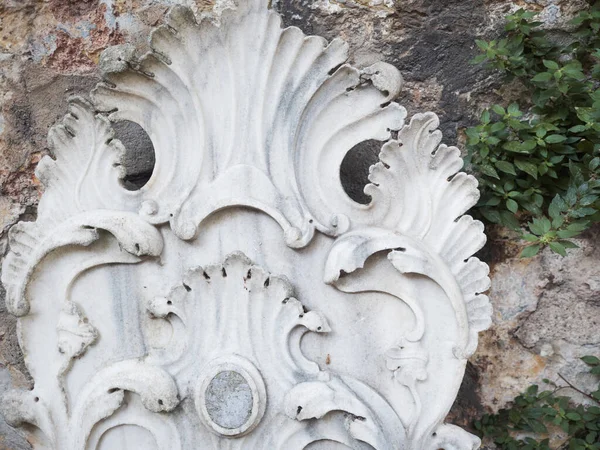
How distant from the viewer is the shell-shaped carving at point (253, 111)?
1.43 m

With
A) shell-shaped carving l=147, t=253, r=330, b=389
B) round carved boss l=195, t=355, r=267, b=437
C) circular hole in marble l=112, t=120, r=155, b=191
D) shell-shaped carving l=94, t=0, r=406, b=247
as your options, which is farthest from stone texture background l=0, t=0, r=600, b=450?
round carved boss l=195, t=355, r=267, b=437

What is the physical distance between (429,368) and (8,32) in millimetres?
1105

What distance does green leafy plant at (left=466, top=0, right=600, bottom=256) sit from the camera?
157 cm

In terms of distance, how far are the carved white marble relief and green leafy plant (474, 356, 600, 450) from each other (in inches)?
10.8

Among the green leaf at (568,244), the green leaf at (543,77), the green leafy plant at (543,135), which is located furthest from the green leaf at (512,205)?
the green leaf at (543,77)

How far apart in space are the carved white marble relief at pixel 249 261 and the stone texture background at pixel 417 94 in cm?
22

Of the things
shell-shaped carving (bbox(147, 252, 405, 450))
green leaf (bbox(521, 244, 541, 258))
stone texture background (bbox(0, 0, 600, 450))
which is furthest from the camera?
stone texture background (bbox(0, 0, 600, 450))

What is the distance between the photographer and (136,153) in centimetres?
170

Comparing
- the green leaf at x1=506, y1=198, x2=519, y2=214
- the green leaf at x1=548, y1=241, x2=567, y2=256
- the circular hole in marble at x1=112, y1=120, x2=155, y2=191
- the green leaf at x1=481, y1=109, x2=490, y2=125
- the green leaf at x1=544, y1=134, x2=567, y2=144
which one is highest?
the green leaf at x1=481, y1=109, x2=490, y2=125

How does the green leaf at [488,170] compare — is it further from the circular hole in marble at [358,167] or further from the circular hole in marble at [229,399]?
the circular hole in marble at [229,399]

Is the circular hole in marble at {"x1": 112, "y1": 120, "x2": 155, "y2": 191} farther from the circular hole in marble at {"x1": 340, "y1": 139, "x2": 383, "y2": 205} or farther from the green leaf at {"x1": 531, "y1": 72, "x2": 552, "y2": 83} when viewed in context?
the green leaf at {"x1": 531, "y1": 72, "x2": 552, "y2": 83}

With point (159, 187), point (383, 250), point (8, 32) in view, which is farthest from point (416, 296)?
point (8, 32)

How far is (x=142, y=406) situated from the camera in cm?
149

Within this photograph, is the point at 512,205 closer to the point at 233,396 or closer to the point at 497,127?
the point at 497,127
